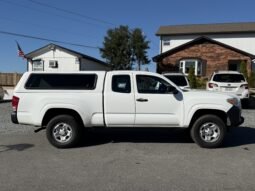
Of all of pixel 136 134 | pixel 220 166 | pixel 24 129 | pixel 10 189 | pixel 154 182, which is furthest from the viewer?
pixel 24 129

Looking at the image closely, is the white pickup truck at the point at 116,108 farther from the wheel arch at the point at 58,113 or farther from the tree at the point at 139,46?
the tree at the point at 139,46

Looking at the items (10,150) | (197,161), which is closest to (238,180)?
(197,161)

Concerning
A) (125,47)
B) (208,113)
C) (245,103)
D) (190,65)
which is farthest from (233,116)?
(125,47)

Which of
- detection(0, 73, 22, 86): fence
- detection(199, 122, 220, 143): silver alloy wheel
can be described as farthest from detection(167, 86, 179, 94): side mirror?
detection(0, 73, 22, 86): fence

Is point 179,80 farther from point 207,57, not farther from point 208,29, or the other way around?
point 208,29

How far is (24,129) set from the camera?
31.7ft

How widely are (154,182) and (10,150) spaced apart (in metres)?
3.72

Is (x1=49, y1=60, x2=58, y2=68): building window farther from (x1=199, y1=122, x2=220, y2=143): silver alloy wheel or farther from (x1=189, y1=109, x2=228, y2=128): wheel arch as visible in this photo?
(x1=199, y1=122, x2=220, y2=143): silver alloy wheel

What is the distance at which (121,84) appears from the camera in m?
7.48

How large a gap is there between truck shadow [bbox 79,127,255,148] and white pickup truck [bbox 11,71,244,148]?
272 millimetres

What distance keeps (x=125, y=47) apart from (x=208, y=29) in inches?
626

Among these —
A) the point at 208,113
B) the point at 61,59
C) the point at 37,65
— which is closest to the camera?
the point at 208,113

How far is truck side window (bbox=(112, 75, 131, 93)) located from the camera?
7430 millimetres

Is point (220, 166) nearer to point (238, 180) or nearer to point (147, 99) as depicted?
point (238, 180)
